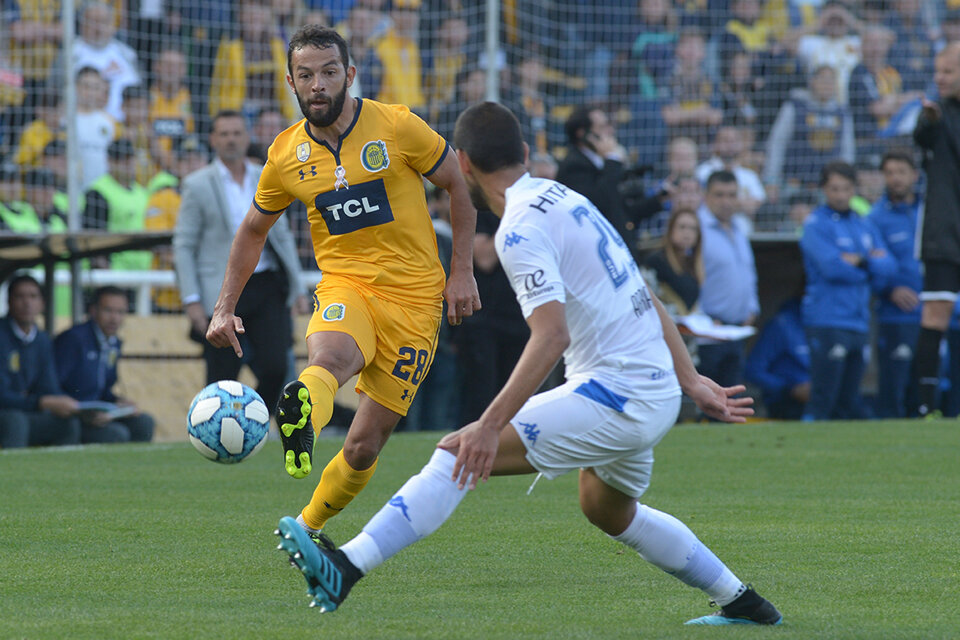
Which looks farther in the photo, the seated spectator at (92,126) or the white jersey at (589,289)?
the seated spectator at (92,126)

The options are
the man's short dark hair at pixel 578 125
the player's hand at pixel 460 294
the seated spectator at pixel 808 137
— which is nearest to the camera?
the player's hand at pixel 460 294

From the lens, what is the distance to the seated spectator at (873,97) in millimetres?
Answer: 16656

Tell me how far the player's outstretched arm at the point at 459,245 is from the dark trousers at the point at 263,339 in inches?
152

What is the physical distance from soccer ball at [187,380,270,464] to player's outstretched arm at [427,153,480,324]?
44.4 inches

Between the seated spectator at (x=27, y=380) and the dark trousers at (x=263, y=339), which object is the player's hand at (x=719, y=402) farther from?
the seated spectator at (x=27, y=380)

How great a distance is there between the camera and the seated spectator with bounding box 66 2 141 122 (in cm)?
1353

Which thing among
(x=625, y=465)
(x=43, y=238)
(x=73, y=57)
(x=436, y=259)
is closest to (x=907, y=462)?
(x=436, y=259)

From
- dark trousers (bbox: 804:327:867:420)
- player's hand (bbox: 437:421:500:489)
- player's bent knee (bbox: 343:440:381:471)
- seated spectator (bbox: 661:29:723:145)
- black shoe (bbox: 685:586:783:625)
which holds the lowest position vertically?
dark trousers (bbox: 804:327:867:420)

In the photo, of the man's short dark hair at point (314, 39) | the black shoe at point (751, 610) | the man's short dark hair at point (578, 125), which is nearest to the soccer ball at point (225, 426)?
the man's short dark hair at point (314, 39)

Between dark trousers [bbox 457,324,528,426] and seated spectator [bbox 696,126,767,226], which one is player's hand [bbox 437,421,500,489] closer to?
dark trousers [bbox 457,324,528,426]

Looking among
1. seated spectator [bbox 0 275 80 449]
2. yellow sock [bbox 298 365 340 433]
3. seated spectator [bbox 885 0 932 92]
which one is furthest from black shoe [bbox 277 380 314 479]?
seated spectator [bbox 885 0 932 92]

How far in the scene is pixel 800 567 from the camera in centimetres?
567

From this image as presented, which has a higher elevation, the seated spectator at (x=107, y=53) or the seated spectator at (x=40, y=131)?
the seated spectator at (x=107, y=53)

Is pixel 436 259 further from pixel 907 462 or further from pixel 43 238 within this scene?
pixel 43 238
